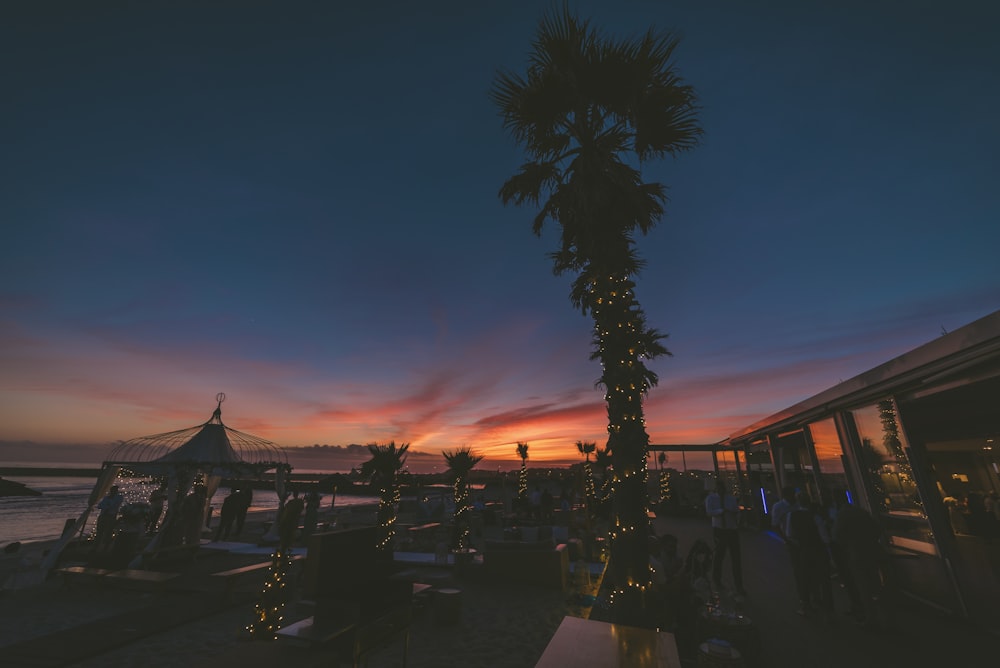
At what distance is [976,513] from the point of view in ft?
44.5

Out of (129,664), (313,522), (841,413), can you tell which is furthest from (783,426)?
(313,522)

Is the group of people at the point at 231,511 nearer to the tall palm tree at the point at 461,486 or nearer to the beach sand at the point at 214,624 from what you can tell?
the beach sand at the point at 214,624

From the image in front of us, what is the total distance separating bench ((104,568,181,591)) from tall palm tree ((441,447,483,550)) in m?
8.22

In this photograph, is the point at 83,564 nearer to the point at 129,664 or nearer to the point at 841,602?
the point at 129,664

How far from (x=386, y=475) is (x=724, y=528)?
9.23 meters

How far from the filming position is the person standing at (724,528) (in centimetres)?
790

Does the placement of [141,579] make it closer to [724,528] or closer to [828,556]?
[724,528]

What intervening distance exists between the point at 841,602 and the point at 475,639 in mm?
7316

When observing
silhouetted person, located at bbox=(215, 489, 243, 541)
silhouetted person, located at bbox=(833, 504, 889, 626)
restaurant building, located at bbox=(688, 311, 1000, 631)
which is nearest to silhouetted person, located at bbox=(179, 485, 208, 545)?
silhouetted person, located at bbox=(215, 489, 243, 541)

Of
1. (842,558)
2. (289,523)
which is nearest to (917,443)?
(842,558)

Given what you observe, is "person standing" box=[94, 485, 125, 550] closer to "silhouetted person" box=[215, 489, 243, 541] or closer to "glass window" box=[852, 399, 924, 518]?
"silhouetted person" box=[215, 489, 243, 541]

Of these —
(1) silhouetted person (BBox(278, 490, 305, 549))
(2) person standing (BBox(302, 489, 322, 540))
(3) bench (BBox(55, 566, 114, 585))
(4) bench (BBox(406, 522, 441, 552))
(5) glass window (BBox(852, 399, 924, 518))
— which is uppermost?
(5) glass window (BBox(852, 399, 924, 518))

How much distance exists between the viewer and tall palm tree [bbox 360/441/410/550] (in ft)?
37.7

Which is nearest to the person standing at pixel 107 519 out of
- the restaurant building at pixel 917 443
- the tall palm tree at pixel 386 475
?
the tall palm tree at pixel 386 475
